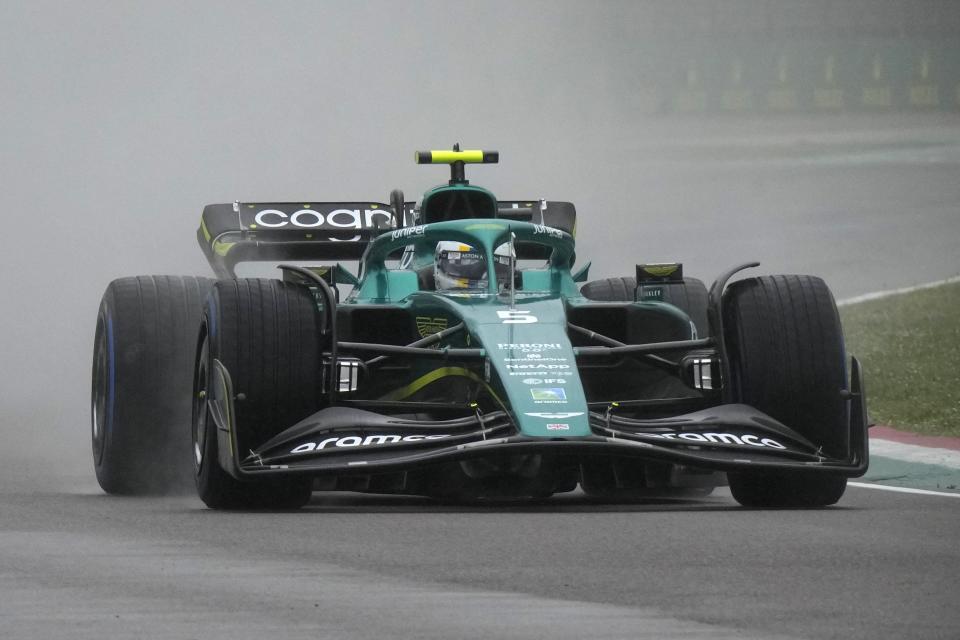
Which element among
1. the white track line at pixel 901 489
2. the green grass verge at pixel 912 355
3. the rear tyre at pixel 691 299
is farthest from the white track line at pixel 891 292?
the white track line at pixel 901 489

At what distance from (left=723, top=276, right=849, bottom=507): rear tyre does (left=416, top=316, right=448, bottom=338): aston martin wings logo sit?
4.90 feet

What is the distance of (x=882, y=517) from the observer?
Result: 29.2ft

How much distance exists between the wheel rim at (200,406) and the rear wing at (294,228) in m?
3.25

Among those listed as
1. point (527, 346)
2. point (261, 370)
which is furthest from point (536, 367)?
point (261, 370)

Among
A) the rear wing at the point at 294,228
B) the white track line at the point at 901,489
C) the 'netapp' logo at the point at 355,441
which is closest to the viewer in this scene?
the 'netapp' logo at the point at 355,441

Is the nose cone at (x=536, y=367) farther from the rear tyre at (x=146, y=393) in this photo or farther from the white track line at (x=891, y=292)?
the white track line at (x=891, y=292)

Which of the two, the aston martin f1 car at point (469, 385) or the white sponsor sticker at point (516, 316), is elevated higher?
the white sponsor sticker at point (516, 316)

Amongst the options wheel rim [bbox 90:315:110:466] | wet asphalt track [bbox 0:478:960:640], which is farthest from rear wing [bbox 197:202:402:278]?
wet asphalt track [bbox 0:478:960:640]

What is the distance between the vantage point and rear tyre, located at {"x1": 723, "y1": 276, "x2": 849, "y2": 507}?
31.3 ft

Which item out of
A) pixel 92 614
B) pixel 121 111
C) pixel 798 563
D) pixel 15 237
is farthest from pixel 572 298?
pixel 121 111

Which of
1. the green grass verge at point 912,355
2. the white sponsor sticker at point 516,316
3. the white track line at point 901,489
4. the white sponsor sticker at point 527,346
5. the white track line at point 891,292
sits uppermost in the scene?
the white sponsor sticker at point 516,316

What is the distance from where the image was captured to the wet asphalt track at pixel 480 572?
18.4 ft

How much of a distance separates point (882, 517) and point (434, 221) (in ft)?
13.4

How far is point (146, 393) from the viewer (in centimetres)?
1081
